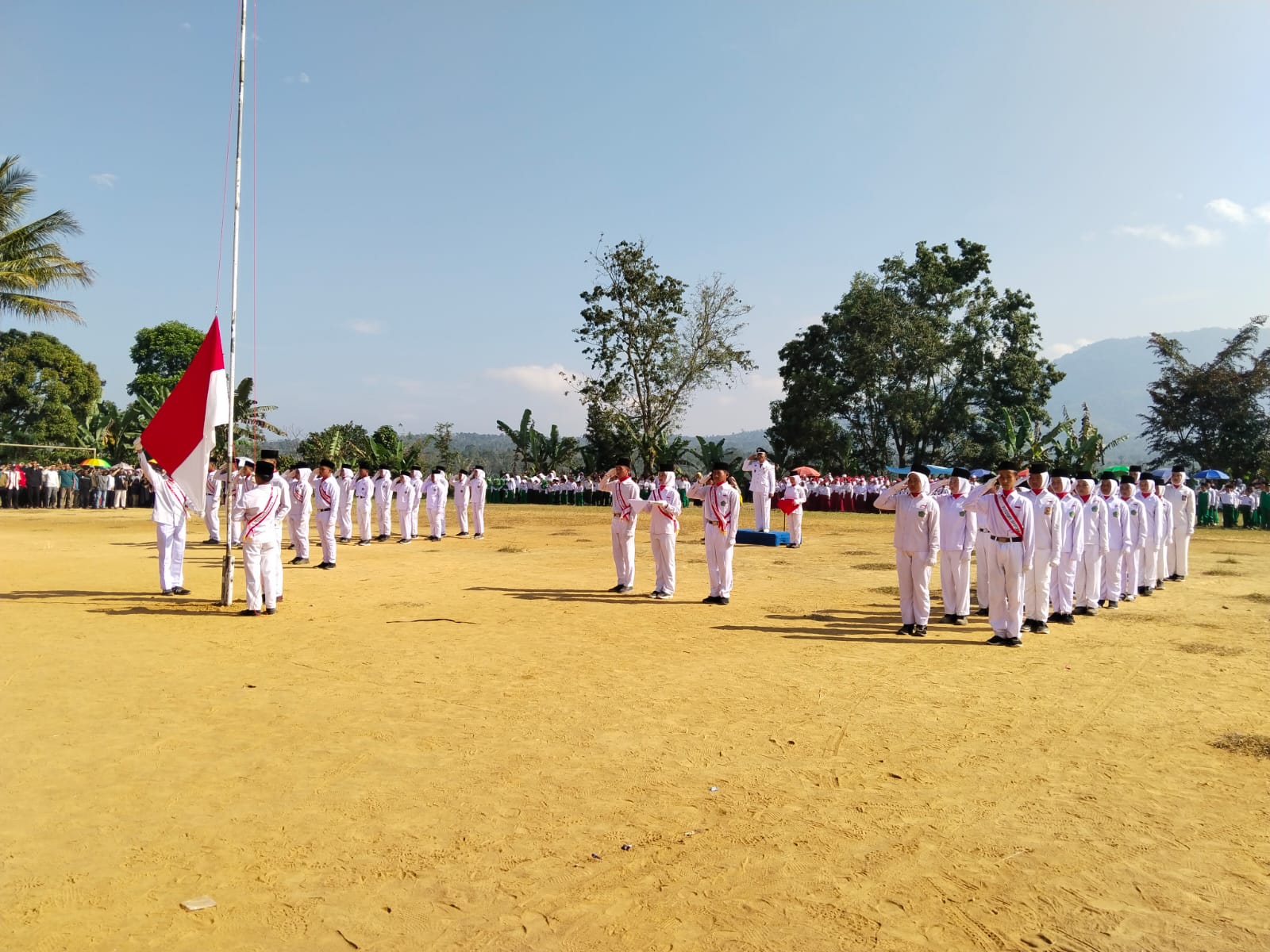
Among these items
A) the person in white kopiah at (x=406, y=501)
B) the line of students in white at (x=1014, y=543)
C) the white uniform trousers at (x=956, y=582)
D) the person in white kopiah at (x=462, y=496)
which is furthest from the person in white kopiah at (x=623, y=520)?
the person in white kopiah at (x=462, y=496)

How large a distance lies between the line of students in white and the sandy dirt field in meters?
0.53

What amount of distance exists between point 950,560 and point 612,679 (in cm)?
508

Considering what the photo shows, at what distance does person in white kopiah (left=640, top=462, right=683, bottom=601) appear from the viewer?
12.0 m

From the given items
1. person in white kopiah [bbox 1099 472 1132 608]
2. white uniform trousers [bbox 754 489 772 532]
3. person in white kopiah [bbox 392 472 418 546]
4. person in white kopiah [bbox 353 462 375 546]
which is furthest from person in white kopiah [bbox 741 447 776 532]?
person in white kopiah [bbox 353 462 375 546]

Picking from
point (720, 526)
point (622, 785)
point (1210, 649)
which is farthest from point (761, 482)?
point (622, 785)

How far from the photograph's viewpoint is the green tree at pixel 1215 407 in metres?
36.7

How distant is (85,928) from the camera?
343 centimetres

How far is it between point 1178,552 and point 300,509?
52.7 feet

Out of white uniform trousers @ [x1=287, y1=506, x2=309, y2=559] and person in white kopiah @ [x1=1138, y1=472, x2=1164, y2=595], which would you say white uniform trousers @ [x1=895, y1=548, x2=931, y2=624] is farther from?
white uniform trousers @ [x1=287, y1=506, x2=309, y2=559]

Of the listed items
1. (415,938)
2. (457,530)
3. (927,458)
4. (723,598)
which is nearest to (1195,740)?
(415,938)

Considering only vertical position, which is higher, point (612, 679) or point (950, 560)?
point (950, 560)

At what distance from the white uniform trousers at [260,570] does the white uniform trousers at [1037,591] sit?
9.04 m

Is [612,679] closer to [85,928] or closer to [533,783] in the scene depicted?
[533,783]

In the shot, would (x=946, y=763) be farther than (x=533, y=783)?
Yes
